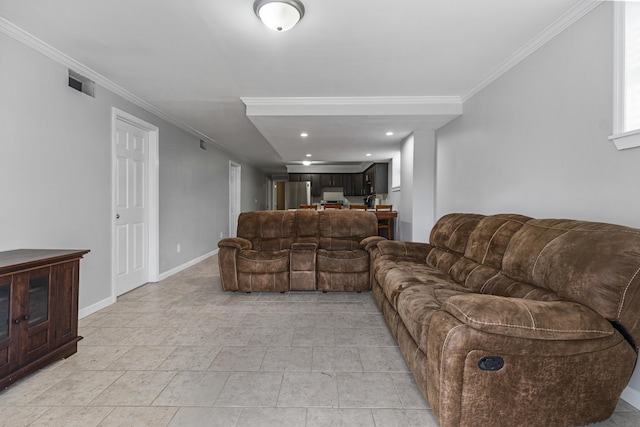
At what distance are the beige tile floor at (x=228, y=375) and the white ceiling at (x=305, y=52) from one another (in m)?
2.35

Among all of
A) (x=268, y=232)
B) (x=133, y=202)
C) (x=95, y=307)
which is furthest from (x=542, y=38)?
(x=95, y=307)

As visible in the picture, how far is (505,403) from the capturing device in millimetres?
1253

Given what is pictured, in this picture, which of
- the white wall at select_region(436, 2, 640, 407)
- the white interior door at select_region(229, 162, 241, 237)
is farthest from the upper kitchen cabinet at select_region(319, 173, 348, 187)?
the white wall at select_region(436, 2, 640, 407)

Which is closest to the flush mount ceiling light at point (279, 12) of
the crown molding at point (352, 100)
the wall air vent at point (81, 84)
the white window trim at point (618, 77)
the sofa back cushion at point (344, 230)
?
the crown molding at point (352, 100)

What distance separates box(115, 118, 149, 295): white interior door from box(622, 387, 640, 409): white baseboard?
4.37 meters

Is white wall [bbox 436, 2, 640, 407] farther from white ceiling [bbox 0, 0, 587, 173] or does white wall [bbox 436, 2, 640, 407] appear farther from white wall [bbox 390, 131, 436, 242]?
white wall [bbox 390, 131, 436, 242]

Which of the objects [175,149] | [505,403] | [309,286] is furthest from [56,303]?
[175,149]

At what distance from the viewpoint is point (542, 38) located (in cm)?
220

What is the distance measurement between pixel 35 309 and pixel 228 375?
4.20 ft

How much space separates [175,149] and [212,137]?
114 centimetres

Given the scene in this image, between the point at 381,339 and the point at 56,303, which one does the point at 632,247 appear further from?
the point at 56,303

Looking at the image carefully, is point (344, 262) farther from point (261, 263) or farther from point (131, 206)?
point (131, 206)

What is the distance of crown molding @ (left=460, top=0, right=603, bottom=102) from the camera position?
1.84 metres

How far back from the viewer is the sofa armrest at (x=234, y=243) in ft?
11.6
